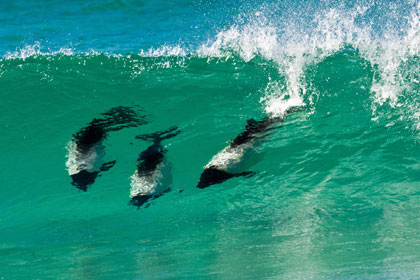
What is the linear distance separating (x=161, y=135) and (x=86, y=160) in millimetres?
1192

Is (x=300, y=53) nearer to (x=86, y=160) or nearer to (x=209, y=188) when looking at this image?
(x=209, y=188)

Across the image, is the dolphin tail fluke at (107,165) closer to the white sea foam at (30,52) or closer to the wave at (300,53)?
the wave at (300,53)

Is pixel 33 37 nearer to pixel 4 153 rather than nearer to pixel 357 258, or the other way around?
pixel 4 153

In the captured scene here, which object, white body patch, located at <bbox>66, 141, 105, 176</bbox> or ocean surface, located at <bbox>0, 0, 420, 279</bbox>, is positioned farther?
white body patch, located at <bbox>66, 141, 105, 176</bbox>

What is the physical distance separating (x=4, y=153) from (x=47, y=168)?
0.80 m

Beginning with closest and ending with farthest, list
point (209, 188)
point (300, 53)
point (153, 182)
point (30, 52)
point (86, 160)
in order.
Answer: point (153, 182)
point (209, 188)
point (86, 160)
point (300, 53)
point (30, 52)

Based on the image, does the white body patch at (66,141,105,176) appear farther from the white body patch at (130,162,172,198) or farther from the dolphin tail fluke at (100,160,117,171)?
the white body patch at (130,162,172,198)

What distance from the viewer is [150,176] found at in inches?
249

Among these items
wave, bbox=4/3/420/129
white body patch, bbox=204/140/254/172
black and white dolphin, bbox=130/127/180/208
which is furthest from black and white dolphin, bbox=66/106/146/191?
white body patch, bbox=204/140/254/172

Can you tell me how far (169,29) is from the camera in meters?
10.8

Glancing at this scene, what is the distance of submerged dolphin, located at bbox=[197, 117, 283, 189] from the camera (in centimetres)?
628

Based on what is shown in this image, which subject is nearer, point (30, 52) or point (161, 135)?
point (161, 135)

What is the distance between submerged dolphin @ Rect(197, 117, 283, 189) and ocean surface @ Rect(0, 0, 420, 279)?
0.11 metres

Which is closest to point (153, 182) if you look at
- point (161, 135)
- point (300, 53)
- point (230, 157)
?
point (230, 157)
